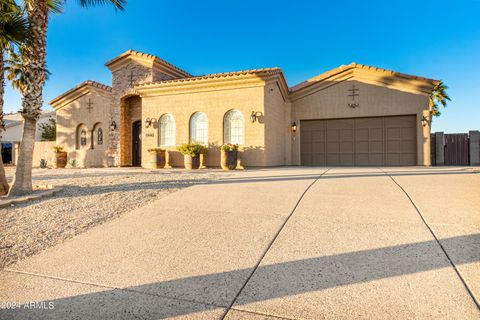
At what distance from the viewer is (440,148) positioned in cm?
1318

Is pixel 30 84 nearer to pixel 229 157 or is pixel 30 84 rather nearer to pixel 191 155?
pixel 191 155

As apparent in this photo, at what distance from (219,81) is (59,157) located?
12.4 m

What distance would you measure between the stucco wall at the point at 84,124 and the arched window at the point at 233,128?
870cm

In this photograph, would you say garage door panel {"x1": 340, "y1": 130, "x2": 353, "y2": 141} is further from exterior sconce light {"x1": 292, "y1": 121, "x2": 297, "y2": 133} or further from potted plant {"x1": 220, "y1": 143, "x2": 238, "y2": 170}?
potted plant {"x1": 220, "y1": 143, "x2": 238, "y2": 170}

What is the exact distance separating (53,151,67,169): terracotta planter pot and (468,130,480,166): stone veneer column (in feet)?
81.4

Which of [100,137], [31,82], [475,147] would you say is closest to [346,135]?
[475,147]

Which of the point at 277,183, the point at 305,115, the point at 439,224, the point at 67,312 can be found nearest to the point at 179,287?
the point at 67,312

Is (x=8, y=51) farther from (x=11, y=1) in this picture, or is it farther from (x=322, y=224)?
(x=322, y=224)

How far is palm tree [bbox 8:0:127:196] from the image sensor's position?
632 cm

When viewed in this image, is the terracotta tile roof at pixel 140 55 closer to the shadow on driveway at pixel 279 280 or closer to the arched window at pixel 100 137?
the arched window at pixel 100 137

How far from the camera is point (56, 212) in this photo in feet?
16.2

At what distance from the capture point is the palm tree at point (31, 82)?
6.32m

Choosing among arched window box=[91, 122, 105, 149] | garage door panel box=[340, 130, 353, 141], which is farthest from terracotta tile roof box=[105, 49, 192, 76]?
garage door panel box=[340, 130, 353, 141]

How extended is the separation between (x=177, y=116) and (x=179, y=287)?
39.4 feet
